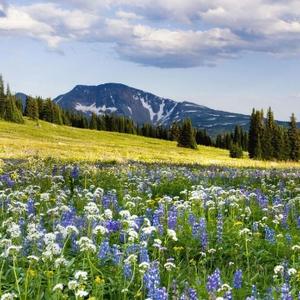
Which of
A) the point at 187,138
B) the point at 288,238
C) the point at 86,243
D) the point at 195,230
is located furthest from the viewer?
the point at 187,138


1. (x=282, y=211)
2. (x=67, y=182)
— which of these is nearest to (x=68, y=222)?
(x=282, y=211)

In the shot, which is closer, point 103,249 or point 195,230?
point 103,249

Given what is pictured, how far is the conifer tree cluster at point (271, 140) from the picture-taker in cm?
10919

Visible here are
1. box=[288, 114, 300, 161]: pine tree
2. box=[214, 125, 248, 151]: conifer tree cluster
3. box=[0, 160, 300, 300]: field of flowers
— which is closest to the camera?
box=[0, 160, 300, 300]: field of flowers

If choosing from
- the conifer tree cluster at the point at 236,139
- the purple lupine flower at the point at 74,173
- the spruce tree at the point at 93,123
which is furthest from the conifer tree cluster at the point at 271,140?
the purple lupine flower at the point at 74,173

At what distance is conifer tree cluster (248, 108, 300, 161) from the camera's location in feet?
358

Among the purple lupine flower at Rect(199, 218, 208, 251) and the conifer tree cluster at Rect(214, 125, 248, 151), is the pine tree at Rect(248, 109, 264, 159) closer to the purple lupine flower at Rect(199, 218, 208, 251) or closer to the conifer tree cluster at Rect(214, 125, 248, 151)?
the conifer tree cluster at Rect(214, 125, 248, 151)

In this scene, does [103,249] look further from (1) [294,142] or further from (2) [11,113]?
(2) [11,113]

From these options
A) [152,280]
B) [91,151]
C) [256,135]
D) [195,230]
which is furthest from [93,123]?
[152,280]

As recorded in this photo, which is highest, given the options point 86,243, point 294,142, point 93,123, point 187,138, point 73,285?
point 93,123

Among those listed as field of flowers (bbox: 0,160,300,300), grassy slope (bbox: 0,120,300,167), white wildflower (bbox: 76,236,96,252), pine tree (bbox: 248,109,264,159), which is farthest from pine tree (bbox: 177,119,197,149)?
white wildflower (bbox: 76,236,96,252)

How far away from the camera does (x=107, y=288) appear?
20.8ft

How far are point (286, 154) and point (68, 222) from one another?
110 metres

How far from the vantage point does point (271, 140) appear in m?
110
